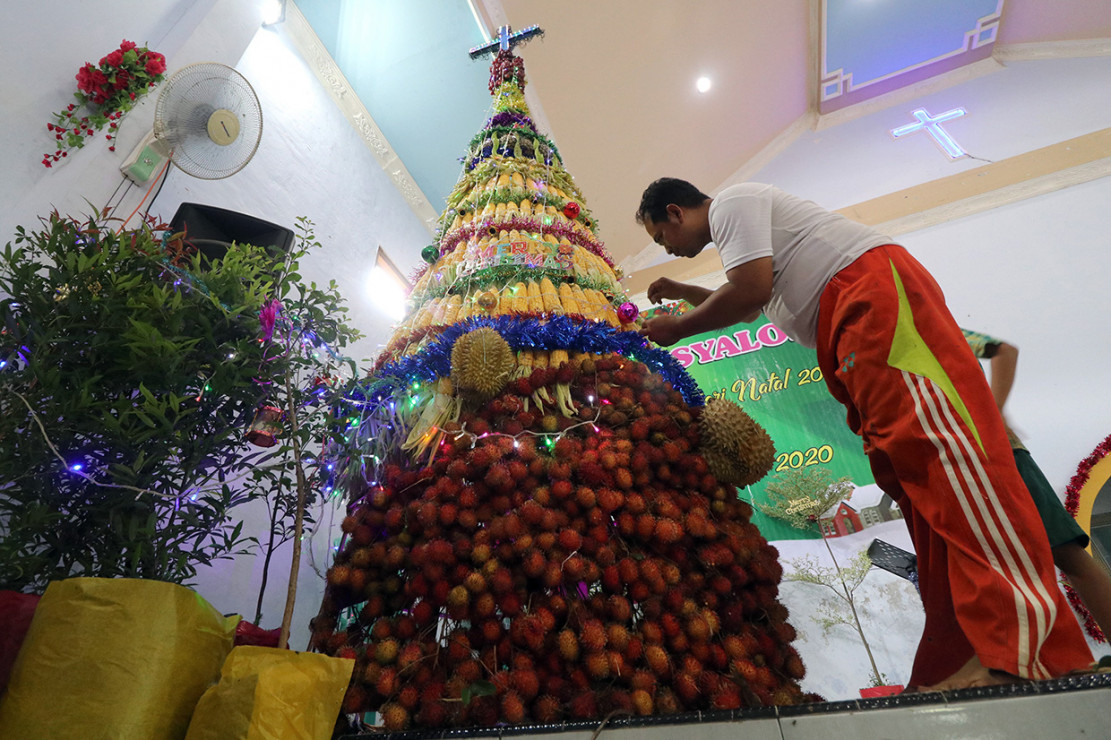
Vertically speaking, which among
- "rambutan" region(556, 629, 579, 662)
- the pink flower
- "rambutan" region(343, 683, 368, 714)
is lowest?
"rambutan" region(343, 683, 368, 714)

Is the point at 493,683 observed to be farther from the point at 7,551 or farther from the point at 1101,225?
the point at 1101,225

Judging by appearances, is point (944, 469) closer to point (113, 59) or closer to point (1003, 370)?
point (1003, 370)

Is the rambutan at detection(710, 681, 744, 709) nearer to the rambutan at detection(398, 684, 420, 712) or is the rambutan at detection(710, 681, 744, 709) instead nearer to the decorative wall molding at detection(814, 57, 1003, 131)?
the rambutan at detection(398, 684, 420, 712)

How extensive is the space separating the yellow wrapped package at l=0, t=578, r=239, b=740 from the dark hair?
3.86 feet

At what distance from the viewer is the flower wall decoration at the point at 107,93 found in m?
1.52

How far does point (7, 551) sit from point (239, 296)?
45cm

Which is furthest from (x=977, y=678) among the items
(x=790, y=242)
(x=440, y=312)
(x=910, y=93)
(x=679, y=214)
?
(x=910, y=93)

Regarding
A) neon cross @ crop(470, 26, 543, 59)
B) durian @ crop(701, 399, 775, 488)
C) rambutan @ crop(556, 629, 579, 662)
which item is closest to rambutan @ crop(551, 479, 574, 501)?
rambutan @ crop(556, 629, 579, 662)

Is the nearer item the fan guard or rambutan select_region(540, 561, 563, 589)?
rambutan select_region(540, 561, 563, 589)

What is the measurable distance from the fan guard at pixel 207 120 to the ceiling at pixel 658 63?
6.89 ft

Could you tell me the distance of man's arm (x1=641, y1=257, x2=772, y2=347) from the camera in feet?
3.11

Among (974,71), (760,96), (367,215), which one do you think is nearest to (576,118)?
(760,96)

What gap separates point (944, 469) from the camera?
2.17 ft

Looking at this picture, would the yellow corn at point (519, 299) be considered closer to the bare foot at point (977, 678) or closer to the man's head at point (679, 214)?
the man's head at point (679, 214)
